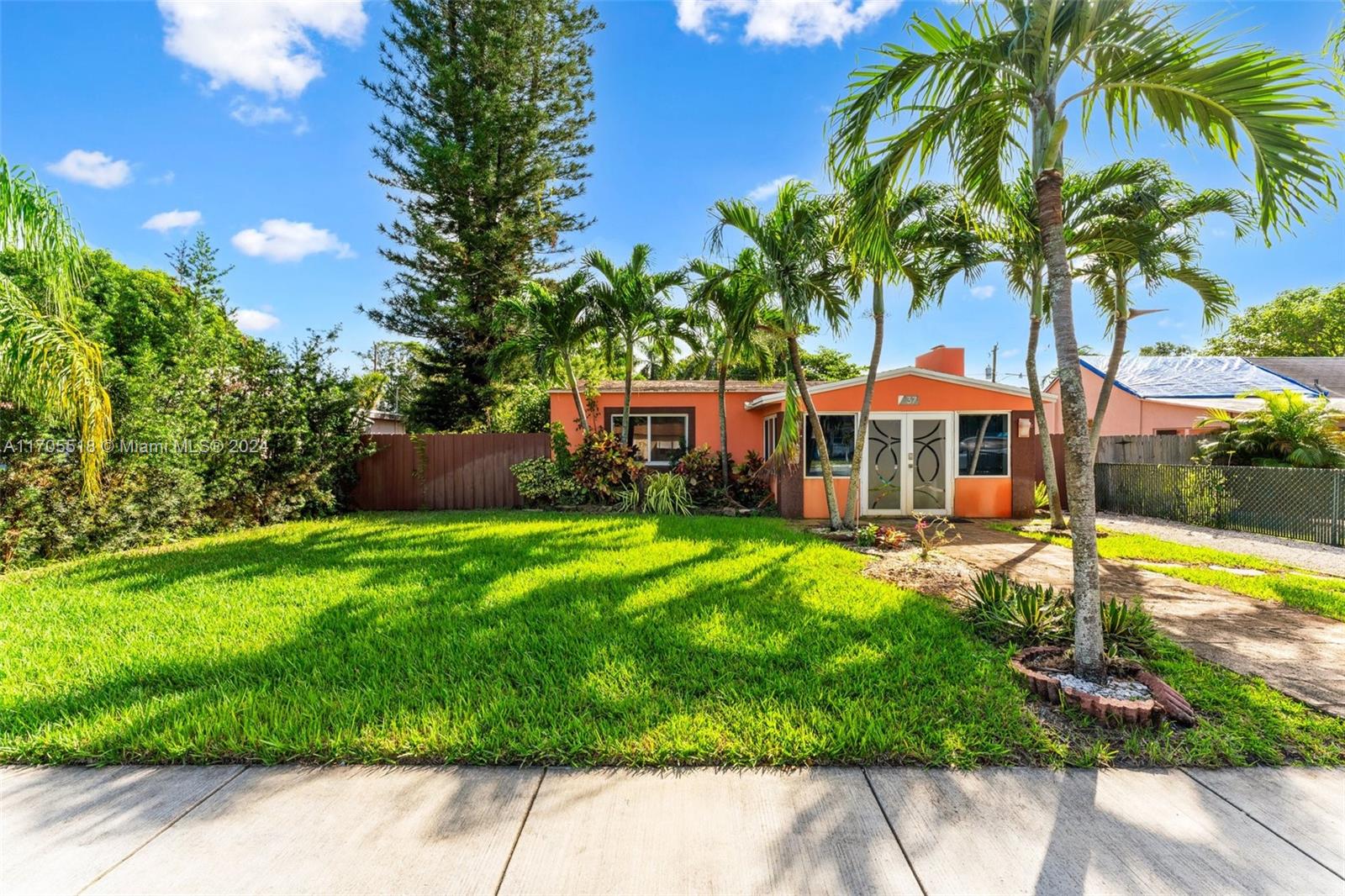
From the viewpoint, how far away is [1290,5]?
14.3ft


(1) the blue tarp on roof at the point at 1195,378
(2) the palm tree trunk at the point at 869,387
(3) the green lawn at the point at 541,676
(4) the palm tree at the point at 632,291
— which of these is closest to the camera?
(3) the green lawn at the point at 541,676

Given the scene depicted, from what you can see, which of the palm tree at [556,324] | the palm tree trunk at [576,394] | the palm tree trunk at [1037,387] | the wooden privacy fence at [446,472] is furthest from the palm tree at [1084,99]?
the wooden privacy fence at [446,472]

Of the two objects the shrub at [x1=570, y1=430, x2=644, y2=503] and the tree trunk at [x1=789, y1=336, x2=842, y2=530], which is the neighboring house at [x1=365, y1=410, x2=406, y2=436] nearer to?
the shrub at [x1=570, y1=430, x2=644, y2=503]

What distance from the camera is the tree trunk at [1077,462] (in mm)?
3281

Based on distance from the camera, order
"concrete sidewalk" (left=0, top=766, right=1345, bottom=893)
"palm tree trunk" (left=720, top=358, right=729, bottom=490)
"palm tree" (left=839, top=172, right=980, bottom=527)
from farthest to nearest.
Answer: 1. "palm tree trunk" (left=720, top=358, right=729, bottom=490)
2. "palm tree" (left=839, top=172, right=980, bottom=527)
3. "concrete sidewalk" (left=0, top=766, right=1345, bottom=893)

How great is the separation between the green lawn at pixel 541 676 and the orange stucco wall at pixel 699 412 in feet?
21.9

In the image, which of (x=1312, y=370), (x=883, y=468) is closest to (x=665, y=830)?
(x=883, y=468)

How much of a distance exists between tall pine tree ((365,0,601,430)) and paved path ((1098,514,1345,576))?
54.5ft

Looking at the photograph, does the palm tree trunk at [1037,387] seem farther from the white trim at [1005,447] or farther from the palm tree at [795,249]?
the palm tree at [795,249]

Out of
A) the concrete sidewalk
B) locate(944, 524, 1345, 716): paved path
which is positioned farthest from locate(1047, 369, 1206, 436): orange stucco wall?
the concrete sidewalk

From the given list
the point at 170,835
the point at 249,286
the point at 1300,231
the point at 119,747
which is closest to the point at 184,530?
the point at 249,286

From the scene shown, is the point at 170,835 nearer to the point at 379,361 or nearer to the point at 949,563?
the point at 949,563

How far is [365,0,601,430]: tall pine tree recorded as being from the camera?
53.6 ft

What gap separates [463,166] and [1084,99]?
16.4m
